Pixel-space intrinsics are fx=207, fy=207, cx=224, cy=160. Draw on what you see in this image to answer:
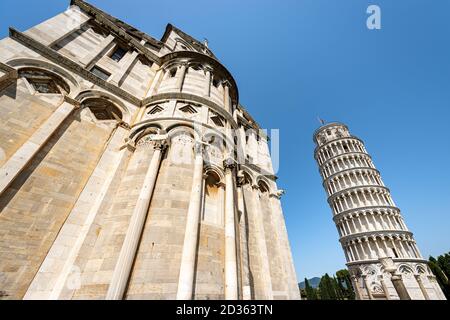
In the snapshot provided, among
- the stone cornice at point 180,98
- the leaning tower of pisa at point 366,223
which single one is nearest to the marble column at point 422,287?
the leaning tower of pisa at point 366,223

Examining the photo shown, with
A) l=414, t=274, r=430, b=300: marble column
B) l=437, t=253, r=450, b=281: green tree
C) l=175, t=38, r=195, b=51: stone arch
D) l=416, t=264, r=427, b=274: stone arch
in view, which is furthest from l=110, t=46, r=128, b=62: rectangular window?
l=437, t=253, r=450, b=281: green tree

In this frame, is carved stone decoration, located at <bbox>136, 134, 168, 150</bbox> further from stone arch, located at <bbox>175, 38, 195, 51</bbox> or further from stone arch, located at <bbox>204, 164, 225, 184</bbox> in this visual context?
stone arch, located at <bbox>175, 38, 195, 51</bbox>

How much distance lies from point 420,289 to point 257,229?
127 ft

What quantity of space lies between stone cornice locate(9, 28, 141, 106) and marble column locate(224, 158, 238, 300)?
6.77 metres

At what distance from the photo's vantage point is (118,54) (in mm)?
14250

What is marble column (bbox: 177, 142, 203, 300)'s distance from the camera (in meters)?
5.68

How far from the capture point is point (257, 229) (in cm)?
1127

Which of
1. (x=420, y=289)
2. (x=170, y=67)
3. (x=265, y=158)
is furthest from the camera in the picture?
(x=420, y=289)

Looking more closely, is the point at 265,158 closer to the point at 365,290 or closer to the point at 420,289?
the point at 365,290

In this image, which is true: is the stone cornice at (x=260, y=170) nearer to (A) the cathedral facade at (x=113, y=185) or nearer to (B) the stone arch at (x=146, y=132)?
(A) the cathedral facade at (x=113, y=185)

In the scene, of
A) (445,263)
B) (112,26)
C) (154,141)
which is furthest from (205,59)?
(445,263)

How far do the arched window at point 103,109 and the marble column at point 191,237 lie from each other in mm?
5224

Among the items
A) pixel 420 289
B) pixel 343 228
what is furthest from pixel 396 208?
pixel 420 289

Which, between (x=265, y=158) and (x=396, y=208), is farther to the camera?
(x=396, y=208)
